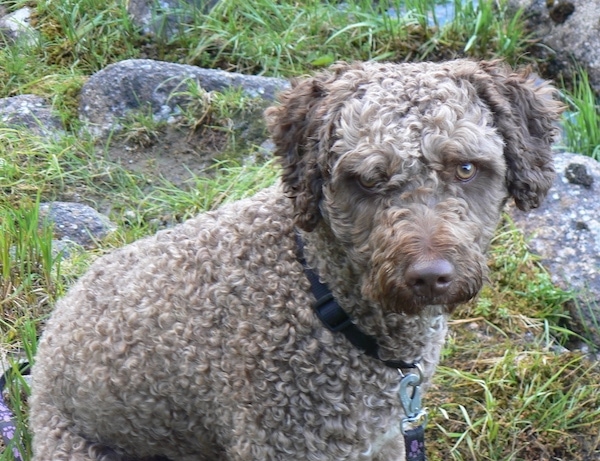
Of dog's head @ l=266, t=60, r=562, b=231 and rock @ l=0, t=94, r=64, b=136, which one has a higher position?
dog's head @ l=266, t=60, r=562, b=231

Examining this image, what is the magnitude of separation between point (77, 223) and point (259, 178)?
917mm

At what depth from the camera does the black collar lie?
8.89 feet

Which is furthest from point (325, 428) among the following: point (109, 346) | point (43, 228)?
point (43, 228)

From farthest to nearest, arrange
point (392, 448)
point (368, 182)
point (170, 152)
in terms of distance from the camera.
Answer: point (170, 152), point (392, 448), point (368, 182)

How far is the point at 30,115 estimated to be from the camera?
5.12 m

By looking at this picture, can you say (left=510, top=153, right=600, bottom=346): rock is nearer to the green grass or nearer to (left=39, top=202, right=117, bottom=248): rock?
the green grass

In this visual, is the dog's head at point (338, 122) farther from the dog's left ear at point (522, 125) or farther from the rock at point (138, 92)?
the rock at point (138, 92)

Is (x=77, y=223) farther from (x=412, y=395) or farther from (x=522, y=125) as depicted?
(x=522, y=125)

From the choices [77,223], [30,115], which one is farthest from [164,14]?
[77,223]

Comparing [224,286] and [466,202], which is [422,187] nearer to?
[466,202]

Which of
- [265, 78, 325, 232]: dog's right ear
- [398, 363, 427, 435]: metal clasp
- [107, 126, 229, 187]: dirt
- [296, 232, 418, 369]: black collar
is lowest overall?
[107, 126, 229, 187]: dirt

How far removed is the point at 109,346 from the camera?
9.61 ft

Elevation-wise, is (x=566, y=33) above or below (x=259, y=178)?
above

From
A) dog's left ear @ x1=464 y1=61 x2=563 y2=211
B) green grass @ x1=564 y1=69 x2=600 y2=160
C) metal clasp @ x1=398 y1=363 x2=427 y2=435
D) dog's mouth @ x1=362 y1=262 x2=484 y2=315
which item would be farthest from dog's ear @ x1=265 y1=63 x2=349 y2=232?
green grass @ x1=564 y1=69 x2=600 y2=160
